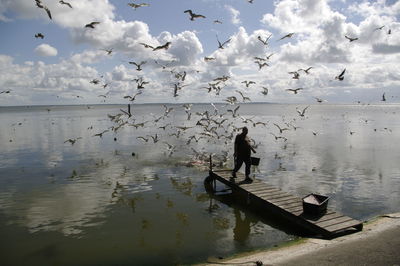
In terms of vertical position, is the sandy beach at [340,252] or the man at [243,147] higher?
the man at [243,147]

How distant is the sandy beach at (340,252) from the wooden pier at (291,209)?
433 millimetres

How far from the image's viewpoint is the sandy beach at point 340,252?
388 inches

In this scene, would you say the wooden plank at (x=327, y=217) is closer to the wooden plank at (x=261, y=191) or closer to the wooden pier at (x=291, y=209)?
the wooden pier at (x=291, y=209)

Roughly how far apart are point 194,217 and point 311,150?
23.3 meters

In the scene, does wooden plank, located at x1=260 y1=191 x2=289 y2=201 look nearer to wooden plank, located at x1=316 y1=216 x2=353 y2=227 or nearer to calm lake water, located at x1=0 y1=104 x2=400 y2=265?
calm lake water, located at x1=0 y1=104 x2=400 y2=265

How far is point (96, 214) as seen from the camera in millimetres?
17016

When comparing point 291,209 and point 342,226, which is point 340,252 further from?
point 291,209

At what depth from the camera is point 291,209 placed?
47.4ft

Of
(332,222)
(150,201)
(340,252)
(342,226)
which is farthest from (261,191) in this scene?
(340,252)

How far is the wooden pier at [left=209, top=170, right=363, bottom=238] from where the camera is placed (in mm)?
12320

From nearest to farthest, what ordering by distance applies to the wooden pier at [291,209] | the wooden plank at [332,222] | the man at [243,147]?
the wooden pier at [291,209] < the wooden plank at [332,222] < the man at [243,147]

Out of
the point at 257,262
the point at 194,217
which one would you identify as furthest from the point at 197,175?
the point at 257,262

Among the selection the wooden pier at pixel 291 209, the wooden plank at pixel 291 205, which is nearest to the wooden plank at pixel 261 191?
the wooden pier at pixel 291 209

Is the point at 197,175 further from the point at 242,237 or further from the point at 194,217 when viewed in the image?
the point at 242,237
